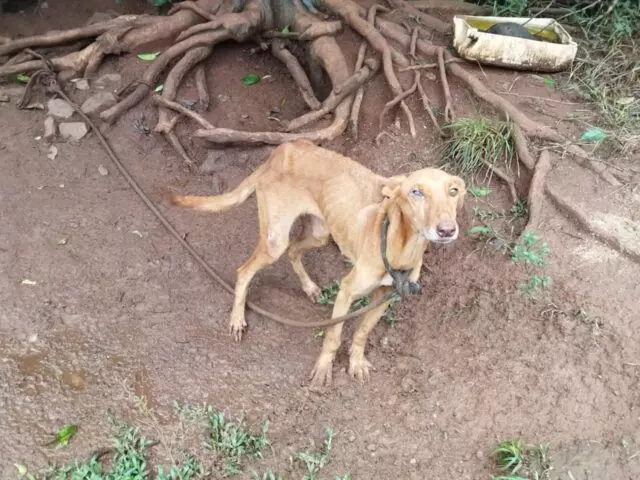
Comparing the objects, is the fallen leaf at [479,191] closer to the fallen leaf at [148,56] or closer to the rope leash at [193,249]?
the rope leash at [193,249]

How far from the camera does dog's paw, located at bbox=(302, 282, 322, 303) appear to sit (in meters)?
5.27

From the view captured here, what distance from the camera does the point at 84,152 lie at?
6.55 m

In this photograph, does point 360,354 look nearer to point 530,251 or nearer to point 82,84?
point 530,251

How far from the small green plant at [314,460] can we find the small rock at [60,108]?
16.0 feet

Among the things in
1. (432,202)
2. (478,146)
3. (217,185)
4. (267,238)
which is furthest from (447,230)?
(217,185)

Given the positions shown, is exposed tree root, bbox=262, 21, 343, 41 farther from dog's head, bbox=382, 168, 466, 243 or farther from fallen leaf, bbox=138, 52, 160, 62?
dog's head, bbox=382, 168, 466, 243

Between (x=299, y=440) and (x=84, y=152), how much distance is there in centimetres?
413

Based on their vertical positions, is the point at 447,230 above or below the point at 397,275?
above

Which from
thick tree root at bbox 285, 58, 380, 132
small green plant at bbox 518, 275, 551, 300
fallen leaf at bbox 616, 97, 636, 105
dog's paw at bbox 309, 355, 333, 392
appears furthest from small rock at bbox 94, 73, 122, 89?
fallen leaf at bbox 616, 97, 636, 105

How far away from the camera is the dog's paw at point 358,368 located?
4.61 meters

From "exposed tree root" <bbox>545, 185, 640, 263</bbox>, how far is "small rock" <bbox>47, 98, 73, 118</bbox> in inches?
206

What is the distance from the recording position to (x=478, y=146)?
222 inches

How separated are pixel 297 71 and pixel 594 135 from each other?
327 centimetres

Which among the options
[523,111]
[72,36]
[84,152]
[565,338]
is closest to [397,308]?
[565,338]
